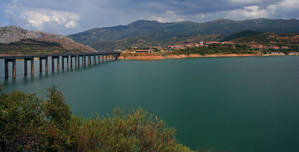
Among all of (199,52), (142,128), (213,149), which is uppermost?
(199,52)

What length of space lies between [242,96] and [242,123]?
14977 millimetres

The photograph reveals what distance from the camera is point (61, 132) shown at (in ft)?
39.3

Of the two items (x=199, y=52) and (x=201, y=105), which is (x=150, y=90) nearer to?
(x=201, y=105)

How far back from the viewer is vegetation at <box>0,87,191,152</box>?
37.3ft

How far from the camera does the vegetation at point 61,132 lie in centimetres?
1136

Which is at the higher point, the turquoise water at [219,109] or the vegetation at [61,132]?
the vegetation at [61,132]

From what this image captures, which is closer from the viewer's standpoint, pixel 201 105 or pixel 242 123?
pixel 242 123

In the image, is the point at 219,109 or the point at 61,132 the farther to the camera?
the point at 219,109

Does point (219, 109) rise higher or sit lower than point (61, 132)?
lower

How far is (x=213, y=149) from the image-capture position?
19875 mm

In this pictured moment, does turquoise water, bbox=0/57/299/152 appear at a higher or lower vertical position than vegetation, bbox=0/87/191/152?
lower

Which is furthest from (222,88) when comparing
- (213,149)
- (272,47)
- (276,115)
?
(272,47)

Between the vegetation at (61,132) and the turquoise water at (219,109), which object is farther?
the turquoise water at (219,109)

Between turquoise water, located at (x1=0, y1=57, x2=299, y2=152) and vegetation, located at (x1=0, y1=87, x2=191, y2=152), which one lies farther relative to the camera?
turquoise water, located at (x1=0, y1=57, x2=299, y2=152)
